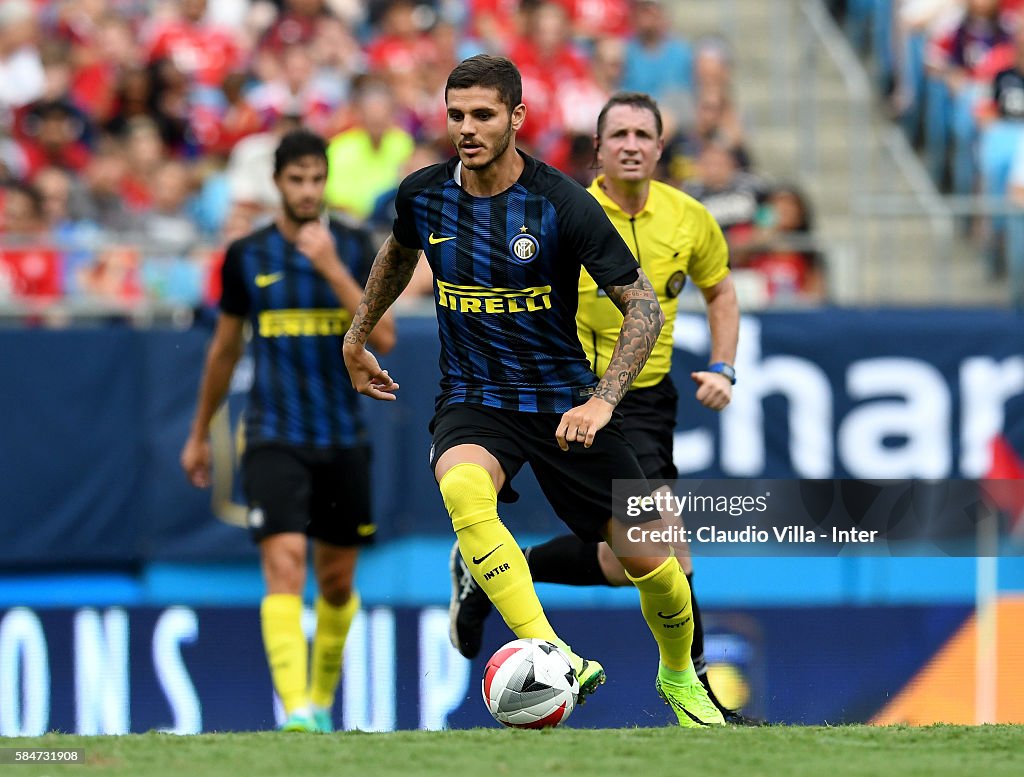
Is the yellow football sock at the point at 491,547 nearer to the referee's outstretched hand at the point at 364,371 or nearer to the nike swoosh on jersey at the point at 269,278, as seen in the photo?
the referee's outstretched hand at the point at 364,371

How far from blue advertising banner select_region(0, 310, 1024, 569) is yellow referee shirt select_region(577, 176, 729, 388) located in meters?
3.14

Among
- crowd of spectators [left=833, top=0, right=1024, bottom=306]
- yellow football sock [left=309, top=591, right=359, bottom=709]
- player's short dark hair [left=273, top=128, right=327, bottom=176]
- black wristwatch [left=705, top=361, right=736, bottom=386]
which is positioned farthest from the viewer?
crowd of spectators [left=833, top=0, right=1024, bottom=306]

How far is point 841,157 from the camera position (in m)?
13.6

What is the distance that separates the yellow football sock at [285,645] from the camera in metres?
7.91

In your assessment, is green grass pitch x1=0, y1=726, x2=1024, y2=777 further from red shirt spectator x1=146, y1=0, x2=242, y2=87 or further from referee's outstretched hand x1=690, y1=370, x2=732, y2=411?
red shirt spectator x1=146, y1=0, x2=242, y2=87

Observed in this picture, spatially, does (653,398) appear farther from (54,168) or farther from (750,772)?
(54,168)

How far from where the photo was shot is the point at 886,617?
9.98 meters

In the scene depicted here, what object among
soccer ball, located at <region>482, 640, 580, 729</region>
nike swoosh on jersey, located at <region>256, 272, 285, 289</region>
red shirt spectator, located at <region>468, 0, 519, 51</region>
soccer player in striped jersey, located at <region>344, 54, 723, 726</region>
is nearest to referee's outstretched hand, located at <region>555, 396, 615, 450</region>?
soccer player in striped jersey, located at <region>344, 54, 723, 726</region>

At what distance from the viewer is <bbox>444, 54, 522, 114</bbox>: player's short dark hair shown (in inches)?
227

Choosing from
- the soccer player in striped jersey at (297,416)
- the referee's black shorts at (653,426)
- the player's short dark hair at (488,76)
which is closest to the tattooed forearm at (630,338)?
the player's short dark hair at (488,76)

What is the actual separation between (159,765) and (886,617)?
18.8 feet

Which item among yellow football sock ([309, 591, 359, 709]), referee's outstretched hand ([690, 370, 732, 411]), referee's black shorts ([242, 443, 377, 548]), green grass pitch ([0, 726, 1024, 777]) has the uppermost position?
referee's outstretched hand ([690, 370, 732, 411])

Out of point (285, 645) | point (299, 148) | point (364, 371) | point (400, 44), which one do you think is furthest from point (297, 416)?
point (400, 44)

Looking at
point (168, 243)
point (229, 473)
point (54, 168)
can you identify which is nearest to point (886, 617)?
point (229, 473)
